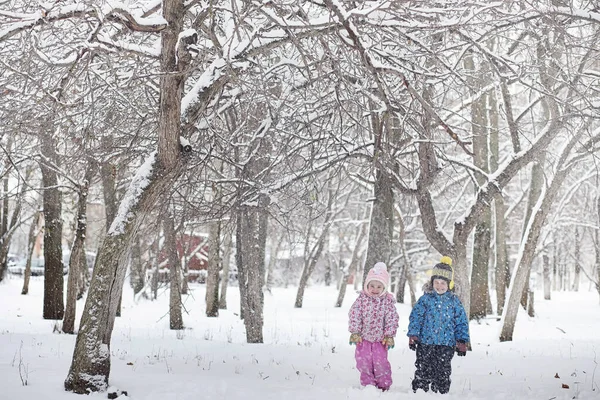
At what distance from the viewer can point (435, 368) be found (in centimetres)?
616

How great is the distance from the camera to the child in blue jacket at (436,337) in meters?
6.16

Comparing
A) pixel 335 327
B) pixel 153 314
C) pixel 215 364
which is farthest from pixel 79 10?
pixel 153 314

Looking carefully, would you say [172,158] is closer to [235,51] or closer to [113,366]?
[235,51]

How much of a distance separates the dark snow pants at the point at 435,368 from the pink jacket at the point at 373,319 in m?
0.45

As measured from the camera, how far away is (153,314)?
17.1 m

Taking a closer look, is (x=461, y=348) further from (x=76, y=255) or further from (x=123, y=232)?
(x=76, y=255)

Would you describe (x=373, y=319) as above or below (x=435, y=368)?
above

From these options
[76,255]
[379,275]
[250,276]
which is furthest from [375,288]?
[76,255]

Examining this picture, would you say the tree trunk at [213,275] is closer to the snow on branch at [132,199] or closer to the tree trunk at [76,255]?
the tree trunk at [76,255]

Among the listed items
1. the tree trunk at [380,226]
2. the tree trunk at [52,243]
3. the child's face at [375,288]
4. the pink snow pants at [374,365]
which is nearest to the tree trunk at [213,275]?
the tree trunk at [52,243]

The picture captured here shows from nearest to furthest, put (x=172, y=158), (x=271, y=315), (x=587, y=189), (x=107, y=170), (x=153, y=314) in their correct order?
(x=172, y=158), (x=107, y=170), (x=153, y=314), (x=271, y=315), (x=587, y=189)

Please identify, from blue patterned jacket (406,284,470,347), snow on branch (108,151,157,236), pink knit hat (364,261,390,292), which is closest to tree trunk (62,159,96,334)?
snow on branch (108,151,157,236)

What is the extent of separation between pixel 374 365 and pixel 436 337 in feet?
2.47

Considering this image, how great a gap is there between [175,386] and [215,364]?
5.36 ft
